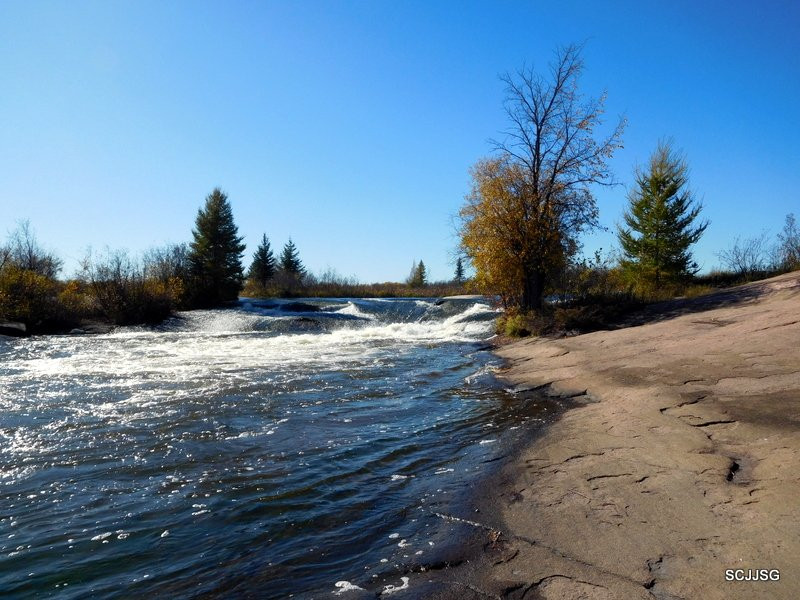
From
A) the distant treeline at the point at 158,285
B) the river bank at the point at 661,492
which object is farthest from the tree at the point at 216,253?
the river bank at the point at 661,492

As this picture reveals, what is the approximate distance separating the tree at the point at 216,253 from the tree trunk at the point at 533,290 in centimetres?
2539

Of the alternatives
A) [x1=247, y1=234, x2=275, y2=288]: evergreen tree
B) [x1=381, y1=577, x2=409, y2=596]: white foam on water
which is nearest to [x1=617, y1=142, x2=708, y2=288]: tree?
[x1=381, y1=577, x2=409, y2=596]: white foam on water

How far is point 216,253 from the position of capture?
36969 mm

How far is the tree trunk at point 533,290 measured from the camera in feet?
54.9

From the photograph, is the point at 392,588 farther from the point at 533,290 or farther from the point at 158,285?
the point at 158,285

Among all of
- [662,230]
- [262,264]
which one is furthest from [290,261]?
[662,230]

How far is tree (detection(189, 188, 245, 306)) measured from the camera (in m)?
35.0

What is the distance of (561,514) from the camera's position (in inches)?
137

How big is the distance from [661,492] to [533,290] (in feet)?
45.1

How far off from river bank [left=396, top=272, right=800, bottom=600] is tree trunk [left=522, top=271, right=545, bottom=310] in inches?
371

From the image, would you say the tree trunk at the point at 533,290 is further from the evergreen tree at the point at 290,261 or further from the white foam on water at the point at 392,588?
the evergreen tree at the point at 290,261

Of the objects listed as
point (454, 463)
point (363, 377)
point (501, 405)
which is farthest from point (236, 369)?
point (454, 463)

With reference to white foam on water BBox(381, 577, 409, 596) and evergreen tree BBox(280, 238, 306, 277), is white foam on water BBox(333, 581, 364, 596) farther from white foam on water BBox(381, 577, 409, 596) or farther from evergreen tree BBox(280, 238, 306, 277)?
evergreen tree BBox(280, 238, 306, 277)

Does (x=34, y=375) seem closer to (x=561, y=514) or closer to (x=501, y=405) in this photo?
(x=501, y=405)
